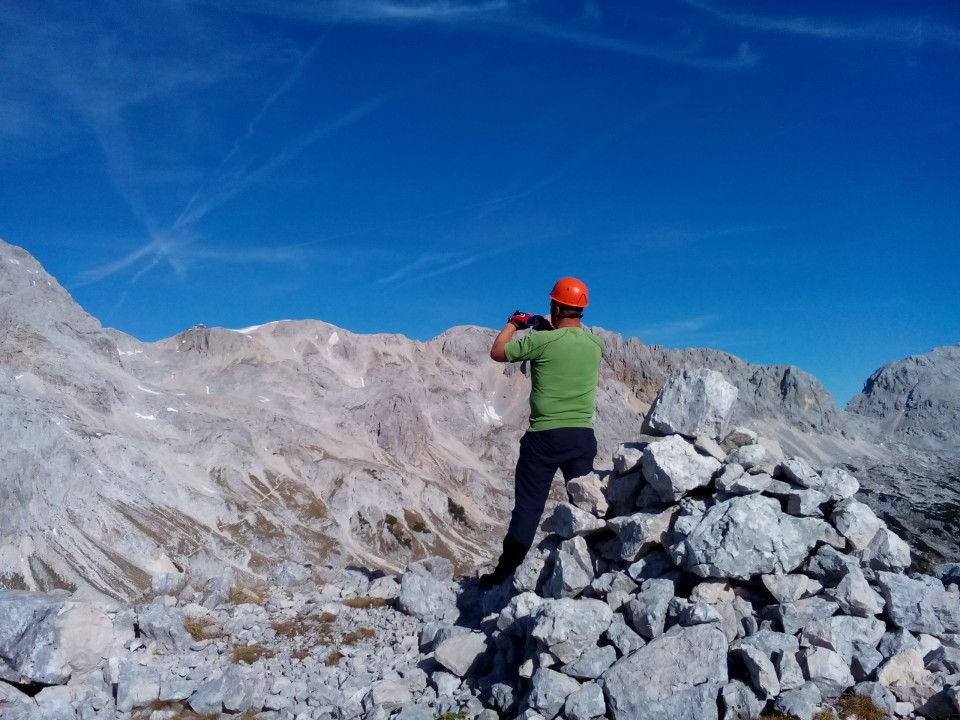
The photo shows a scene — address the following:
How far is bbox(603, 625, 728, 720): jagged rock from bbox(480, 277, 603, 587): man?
3.03 metres

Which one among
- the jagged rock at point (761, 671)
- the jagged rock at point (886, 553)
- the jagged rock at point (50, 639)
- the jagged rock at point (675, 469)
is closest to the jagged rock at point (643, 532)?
the jagged rock at point (675, 469)

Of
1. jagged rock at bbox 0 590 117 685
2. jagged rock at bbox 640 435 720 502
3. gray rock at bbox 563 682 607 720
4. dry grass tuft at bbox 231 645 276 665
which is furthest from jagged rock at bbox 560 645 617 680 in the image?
jagged rock at bbox 0 590 117 685

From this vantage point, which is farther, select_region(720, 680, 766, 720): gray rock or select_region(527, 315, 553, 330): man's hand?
select_region(527, 315, 553, 330): man's hand

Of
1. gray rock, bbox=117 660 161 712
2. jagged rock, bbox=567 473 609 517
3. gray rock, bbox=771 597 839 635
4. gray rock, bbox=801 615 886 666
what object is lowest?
A: gray rock, bbox=117 660 161 712

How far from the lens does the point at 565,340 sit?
33.4 ft

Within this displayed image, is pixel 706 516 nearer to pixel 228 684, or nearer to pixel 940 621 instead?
pixel 940 621

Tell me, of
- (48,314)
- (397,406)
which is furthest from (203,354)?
(48,314)

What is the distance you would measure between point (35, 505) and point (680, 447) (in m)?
51.5

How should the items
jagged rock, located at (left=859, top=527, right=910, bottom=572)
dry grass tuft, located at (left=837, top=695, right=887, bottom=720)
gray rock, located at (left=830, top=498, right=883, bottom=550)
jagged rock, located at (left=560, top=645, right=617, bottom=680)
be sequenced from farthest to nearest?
gray rock, located at (left=830, top=498, right=883, bottom=550) < jagged rock, located at (left=859, top=527, right=910, bottom=572) < jagged rock, located at (left=560, top=645, right=617, bottom=680) < dry grass tuft, located at (left=837, top=695, right=887, bottom=720)

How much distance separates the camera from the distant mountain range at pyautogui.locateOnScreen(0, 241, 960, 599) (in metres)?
50.7

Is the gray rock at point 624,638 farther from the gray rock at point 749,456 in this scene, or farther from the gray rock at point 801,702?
the gray rock at point 749,456

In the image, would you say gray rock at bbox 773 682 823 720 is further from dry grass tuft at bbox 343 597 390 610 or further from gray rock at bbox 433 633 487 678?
dry grass tuft at bbox 343 597 390 610

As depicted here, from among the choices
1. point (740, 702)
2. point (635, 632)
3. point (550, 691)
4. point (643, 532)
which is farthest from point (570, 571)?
point (740, 702)

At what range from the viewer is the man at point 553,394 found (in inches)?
402
